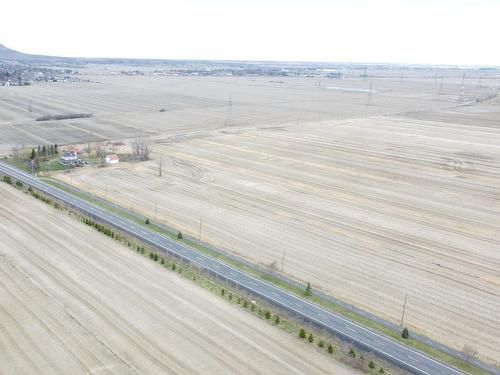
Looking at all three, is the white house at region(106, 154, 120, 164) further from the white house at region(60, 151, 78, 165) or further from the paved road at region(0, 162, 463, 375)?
the paved road at region(0, 162, 463, 375)

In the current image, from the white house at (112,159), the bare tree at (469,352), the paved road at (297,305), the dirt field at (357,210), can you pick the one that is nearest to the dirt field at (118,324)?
the paved road at (297,305)

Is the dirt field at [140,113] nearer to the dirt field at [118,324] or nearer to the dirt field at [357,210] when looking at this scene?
the dirt field at [357,210]

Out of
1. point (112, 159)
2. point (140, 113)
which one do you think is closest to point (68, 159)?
point (112, 159)

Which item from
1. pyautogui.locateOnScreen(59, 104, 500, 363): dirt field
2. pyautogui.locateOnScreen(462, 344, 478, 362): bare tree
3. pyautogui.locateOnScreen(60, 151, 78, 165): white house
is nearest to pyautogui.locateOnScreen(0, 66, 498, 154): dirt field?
pyautogui.locateOnScreen(60, 151, 78, 165): white house

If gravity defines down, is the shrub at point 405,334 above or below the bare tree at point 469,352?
above

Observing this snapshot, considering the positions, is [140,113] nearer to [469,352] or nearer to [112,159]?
[112,159]

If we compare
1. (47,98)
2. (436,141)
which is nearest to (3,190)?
(436,141)
